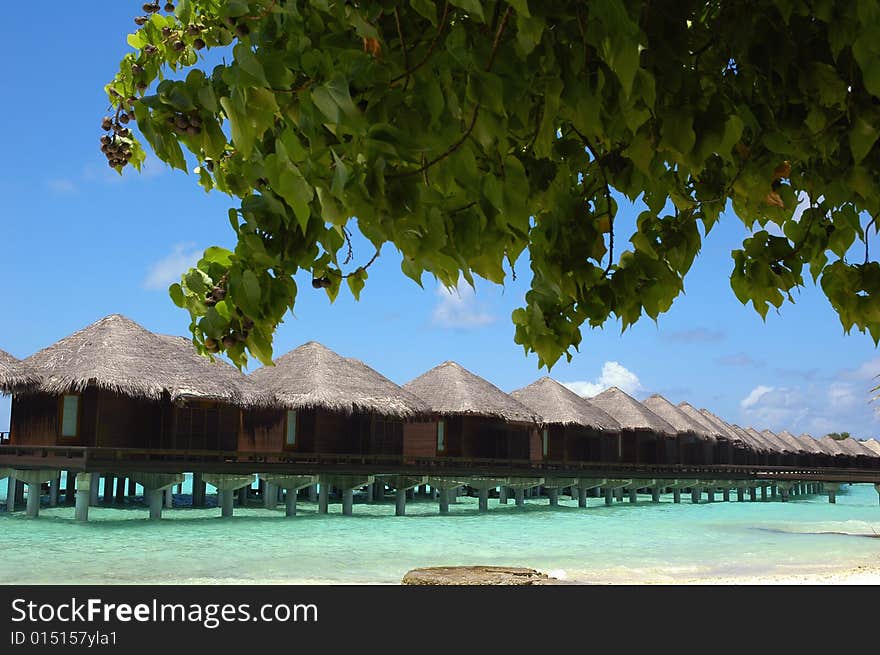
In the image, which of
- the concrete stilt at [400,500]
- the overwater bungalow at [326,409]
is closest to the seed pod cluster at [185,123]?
the overwater bungalow at [326,409]

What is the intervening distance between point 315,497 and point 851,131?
1258 inches

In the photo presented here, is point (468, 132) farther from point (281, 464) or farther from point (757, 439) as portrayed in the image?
point (757, 439)

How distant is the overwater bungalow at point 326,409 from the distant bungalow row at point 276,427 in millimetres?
42

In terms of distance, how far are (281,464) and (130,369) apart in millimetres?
4541

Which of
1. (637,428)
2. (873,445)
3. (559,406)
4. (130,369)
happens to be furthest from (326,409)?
(873,445)

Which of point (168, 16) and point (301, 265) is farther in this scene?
point (168, 16)

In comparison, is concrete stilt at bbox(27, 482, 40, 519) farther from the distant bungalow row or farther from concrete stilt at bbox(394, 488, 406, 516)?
concrete stilt at bbox(394, 488, 406, 516)

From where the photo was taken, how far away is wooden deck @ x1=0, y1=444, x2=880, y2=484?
2064cm

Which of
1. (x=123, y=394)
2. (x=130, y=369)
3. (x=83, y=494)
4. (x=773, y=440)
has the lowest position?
(x=83, y=494)

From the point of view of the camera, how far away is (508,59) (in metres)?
1.88

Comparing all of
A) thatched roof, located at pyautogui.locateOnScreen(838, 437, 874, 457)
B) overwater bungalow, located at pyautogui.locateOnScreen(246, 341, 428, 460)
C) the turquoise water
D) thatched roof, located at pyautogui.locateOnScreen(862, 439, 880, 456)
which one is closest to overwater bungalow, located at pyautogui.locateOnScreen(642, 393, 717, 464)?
the turquoise water

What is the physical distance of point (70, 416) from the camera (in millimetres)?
22359

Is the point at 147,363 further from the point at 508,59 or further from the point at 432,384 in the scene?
the point at 508,59
